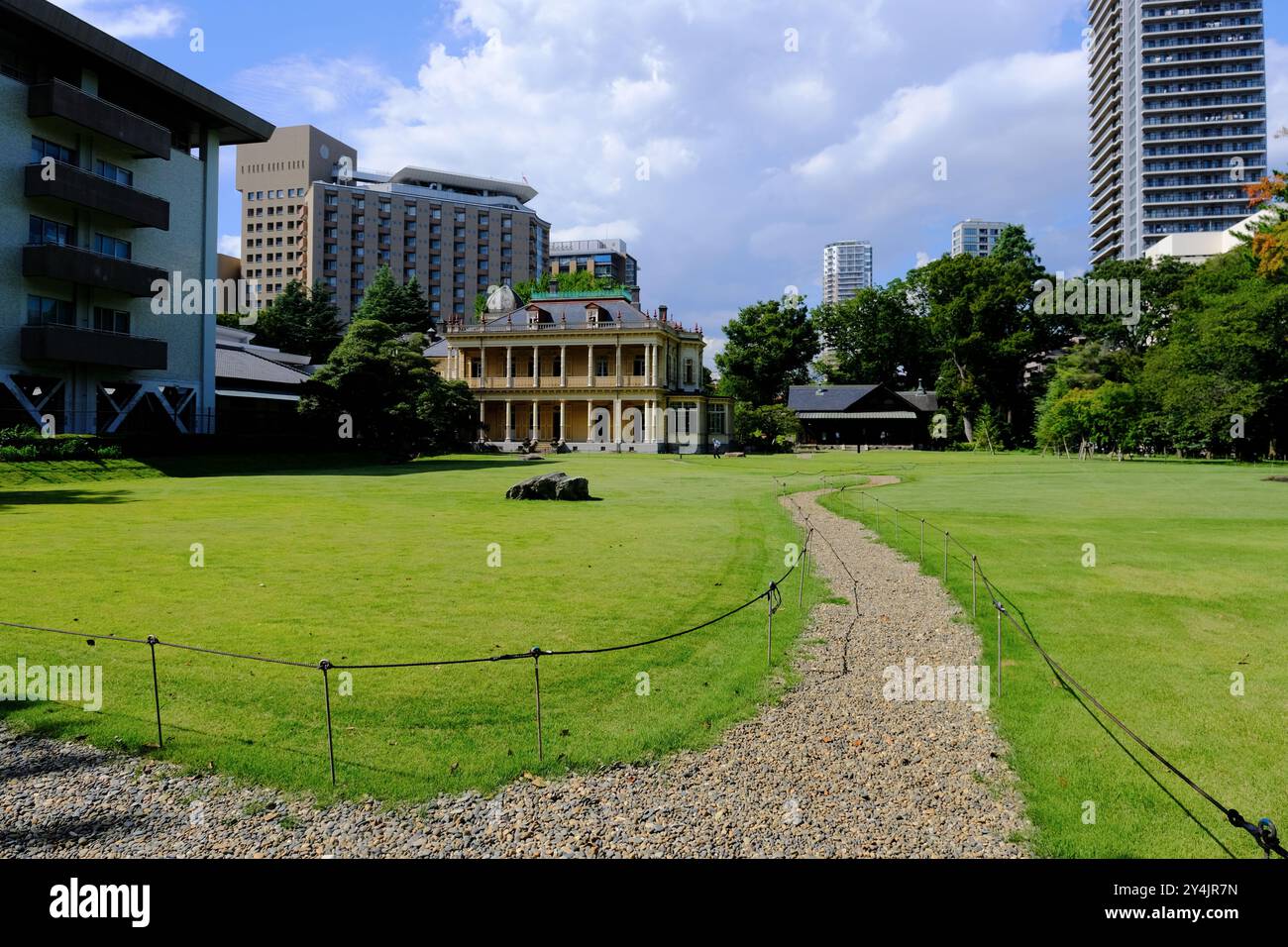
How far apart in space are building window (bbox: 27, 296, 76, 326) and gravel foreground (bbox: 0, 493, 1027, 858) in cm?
3901

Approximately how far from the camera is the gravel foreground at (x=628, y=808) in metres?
5.25

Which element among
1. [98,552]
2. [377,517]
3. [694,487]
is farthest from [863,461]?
[98,552]

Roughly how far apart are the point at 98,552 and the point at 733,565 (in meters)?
12.0

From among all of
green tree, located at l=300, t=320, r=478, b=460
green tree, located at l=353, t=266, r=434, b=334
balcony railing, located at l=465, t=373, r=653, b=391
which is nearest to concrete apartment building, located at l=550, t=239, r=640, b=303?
green tree, located at l=353, t=266, r=434, b=334

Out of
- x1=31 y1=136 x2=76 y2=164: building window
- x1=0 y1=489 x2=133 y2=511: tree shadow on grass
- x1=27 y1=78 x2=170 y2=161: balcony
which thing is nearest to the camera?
x1=0 y1=489 x2=133 y2=511: tree shadow on grass

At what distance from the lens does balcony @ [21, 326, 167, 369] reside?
35656 mm

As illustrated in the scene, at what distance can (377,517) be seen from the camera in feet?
68.1

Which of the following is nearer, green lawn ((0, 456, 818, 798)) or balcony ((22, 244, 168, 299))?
green lawn ((0, 456, 818, 798))

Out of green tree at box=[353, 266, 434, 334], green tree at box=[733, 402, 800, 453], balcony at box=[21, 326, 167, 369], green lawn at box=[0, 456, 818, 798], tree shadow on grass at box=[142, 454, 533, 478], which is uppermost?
green tree at box=[353, 266, 434, 334]

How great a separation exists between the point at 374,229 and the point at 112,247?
96.7m

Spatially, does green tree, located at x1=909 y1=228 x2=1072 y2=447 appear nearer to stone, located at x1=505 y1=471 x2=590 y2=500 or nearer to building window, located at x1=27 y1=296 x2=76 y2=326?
stone, located at x1=505 y1=471 x2=590 y2=500

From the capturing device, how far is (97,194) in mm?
37531
